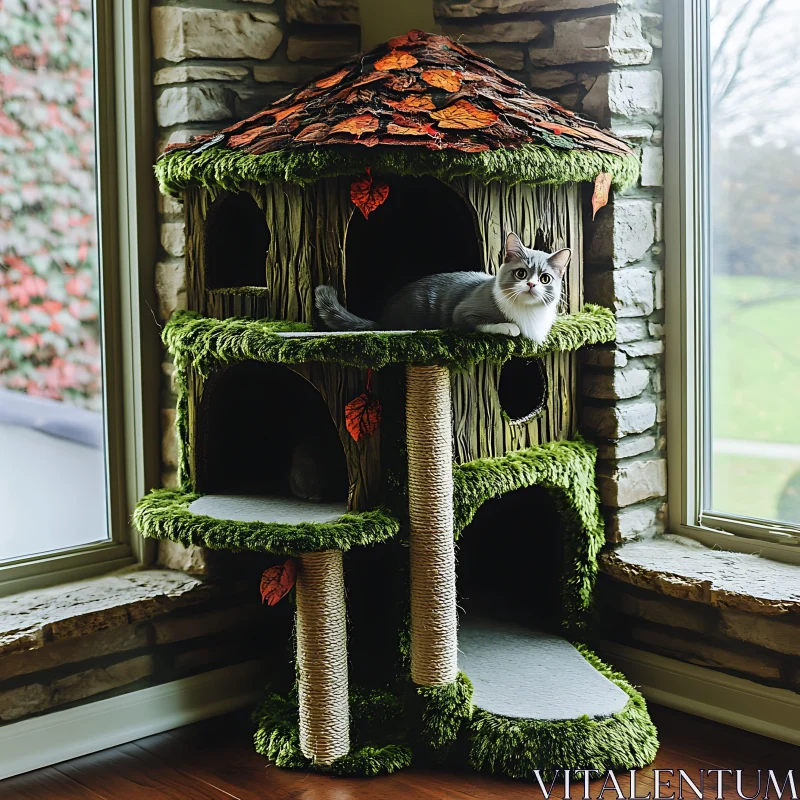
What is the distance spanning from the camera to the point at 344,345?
1.88 meters

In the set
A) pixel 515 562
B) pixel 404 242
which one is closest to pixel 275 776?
pixel 515 562

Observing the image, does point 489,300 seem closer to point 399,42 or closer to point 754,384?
point 399,42

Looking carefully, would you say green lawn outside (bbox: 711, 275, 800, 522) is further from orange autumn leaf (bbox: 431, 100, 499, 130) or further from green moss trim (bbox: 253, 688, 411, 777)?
green moss trim (bbox: 253, 688, 411, 777)

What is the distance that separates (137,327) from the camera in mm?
2361

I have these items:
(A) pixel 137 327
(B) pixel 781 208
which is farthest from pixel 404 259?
(B) pixel 781 208

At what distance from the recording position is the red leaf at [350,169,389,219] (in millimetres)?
1976

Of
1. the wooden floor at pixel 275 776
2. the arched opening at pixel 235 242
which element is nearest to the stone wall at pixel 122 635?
the wooden floor at pixel 275 776

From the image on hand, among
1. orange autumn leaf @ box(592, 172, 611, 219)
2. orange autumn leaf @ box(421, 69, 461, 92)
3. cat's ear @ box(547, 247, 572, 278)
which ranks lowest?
cat's ear @ box(547, 247, 572, 278)

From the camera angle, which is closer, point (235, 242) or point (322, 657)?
point (322, 657)

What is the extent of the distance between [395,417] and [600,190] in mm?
720

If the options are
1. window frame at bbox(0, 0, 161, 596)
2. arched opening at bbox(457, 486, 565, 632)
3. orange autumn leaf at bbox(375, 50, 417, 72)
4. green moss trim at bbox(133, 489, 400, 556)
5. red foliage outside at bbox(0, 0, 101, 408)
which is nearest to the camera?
green moss trim at bbox(133, 489, 400, 556)

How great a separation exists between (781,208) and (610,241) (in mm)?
396

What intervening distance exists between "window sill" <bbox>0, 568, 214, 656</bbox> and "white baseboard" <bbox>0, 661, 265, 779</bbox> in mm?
202

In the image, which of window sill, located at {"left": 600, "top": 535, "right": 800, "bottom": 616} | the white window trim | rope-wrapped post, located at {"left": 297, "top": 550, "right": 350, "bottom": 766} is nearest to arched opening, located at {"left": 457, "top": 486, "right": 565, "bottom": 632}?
window sill, located at {"left": 600, "top": 535, "right": 800, "bottom": 616}
